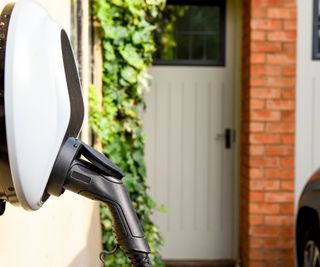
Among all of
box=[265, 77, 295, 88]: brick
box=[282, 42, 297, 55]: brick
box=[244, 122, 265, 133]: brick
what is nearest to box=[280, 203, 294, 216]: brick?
box=[244, 122, 265, 133]: brick

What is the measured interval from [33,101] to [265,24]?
3485mm

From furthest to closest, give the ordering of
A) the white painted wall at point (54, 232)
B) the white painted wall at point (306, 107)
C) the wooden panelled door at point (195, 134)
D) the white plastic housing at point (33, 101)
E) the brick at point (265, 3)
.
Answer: the wooden panelled door at point (195, 134), the white painted wall at point (306, 107), the brick at point (265, 3), the white painted wall at point (54, 232), the white plastic housing at point (33, 101)

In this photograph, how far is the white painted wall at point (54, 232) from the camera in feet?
3.56

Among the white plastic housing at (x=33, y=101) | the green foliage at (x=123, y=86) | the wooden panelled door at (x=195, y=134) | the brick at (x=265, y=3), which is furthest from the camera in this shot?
A: the wooden panelled door at (x=195, y=134)

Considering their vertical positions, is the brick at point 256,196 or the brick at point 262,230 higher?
the brick at point 256,196

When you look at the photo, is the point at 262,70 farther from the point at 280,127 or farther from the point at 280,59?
the point at 280,127

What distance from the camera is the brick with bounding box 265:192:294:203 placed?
3.92 metres

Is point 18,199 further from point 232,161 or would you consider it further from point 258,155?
point 232,161

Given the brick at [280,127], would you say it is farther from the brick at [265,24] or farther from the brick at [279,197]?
the brick at [265,24]

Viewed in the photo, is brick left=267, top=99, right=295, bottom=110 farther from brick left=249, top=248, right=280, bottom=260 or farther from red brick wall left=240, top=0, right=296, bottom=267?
brick left=249, top=248, right=280, bottom=260

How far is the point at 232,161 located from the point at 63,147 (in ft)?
12.6

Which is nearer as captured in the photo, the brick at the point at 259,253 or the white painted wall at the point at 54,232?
the white painted wall at the point at 54,232

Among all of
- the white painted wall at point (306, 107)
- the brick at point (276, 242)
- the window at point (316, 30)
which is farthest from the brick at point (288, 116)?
the brick at point (276, 242)

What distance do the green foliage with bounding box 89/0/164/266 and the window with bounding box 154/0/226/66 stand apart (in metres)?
0.97
